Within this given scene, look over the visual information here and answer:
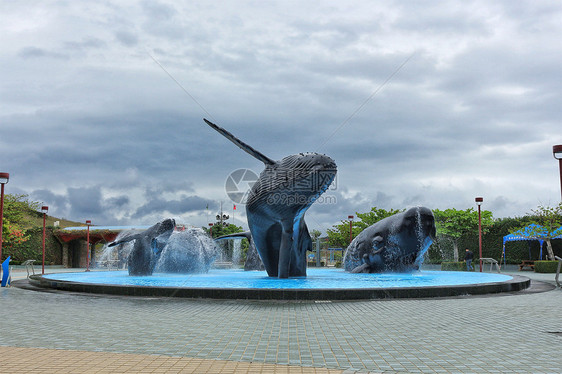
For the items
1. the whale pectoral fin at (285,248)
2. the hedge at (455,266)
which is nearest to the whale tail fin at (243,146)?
the whale pectoral fin at (285,248)

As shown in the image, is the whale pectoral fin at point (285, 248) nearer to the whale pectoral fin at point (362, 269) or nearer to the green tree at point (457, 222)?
the whale pectoral fin at point (362, 269)

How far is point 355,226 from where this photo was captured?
5372 centimetres

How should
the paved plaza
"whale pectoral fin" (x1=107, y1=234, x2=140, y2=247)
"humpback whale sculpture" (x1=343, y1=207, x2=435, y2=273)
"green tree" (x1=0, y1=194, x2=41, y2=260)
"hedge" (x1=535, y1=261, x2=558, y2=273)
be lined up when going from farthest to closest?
"green tree" (x1=0, y1=194, x2=41, y2=260), "hedge" (x1=535, y1=261, x2=558, y2=273), "humpback whale sculpture" (x1=343, y1=207, x2=435, y2=273), "whale pectoral fin" (x1=107, y1=234, x2=140, y2=247), the paved plaza

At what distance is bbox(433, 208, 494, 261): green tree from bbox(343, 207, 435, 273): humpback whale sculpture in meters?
20.0

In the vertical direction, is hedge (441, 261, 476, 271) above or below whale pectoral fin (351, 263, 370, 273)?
below

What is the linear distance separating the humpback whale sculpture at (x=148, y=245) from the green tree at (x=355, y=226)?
105 feet

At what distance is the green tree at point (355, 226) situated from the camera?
5132 cm

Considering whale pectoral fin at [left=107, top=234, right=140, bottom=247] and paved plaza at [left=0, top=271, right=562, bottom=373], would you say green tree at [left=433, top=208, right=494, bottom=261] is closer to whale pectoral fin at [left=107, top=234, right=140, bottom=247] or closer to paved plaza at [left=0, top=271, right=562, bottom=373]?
whale pectoral fin at [left=107, top=234, right=140, bottom=247]

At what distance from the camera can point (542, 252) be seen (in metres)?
37.2

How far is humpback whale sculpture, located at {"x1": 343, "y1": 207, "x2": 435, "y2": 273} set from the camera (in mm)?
21953

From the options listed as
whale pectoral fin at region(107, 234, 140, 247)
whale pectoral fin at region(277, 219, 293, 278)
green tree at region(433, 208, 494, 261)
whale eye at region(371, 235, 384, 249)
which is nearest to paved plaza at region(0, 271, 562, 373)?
whale pectoral fin at region(277, 219, 293, 278)

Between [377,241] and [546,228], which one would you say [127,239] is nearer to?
[377,241]

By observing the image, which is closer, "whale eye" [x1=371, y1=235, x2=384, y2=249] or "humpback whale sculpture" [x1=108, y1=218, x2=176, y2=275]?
"humpback whale sculpture" [x1=108, y1=218, x2=176, y2=275]

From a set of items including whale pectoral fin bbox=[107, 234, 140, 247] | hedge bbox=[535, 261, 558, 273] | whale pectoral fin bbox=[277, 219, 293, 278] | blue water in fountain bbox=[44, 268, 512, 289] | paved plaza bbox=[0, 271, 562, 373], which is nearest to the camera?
paved plaza bbox=[0, 271, 562, 373]
